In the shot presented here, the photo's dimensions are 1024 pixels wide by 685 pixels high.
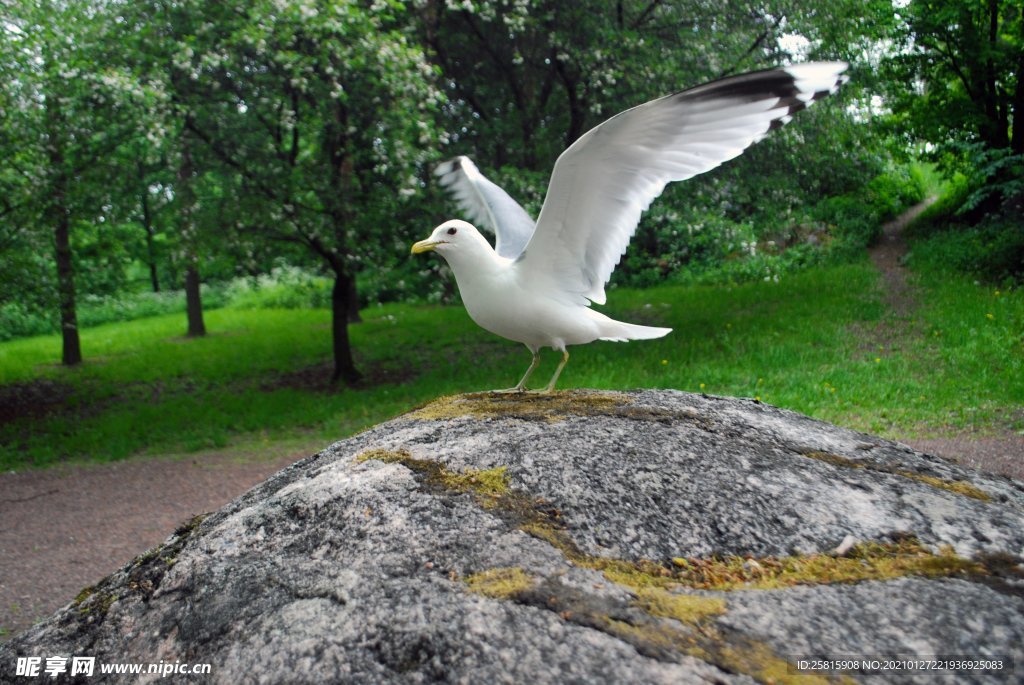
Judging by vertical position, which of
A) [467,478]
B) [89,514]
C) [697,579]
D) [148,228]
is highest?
[148,228]

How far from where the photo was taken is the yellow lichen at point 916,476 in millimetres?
2914

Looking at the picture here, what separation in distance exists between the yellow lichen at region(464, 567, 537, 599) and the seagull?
164cm

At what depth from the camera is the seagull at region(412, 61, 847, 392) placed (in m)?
3.20

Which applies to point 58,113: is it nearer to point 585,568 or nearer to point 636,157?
point 636,157

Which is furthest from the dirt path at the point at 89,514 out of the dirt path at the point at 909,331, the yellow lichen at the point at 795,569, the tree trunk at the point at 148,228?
the dirt path at the point at 909,331

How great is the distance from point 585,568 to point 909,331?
912 cm

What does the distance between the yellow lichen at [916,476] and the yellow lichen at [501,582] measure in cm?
138

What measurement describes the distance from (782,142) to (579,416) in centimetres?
823

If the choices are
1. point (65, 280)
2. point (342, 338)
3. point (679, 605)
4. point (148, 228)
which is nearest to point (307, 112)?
point (342, 338)

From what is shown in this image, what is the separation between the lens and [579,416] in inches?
135

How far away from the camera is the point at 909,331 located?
10.1 m

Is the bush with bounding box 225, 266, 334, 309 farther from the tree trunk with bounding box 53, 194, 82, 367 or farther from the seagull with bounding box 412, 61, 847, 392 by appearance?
the seagull with bounding box 412, 61, 847, 392

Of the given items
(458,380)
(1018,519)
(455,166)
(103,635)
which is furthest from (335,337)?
(1018,519)

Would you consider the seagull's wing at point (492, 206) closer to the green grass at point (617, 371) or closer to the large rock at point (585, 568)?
the large rock at point (585, 568)
